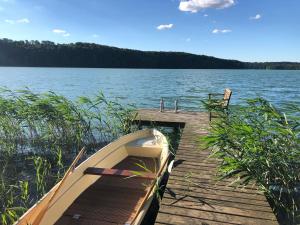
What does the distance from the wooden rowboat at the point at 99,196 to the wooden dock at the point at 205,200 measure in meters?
0.34

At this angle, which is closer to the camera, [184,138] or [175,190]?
[175,190]

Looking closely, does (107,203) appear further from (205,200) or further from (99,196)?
(205,200)

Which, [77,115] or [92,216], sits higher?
[77,115]

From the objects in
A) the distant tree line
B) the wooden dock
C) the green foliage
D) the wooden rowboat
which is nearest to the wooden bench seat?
the wooden rowboat

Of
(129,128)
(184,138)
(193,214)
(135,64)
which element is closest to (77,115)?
(129,128)

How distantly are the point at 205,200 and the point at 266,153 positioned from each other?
1.34 m

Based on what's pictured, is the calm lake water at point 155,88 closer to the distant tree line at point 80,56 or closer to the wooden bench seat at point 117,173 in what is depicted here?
the wooden bench seat at point 117,173

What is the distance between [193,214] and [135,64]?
112 metres

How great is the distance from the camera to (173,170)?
6.16m

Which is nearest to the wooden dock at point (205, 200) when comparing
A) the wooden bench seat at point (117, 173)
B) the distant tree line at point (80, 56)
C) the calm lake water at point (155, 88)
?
the wooden bench seat at point (117, 173)

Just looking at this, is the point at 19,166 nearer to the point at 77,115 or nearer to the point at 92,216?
the point at 77,115

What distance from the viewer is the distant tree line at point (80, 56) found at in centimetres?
9438

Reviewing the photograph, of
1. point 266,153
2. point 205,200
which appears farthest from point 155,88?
point 205,200

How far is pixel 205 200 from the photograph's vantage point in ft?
16.0
